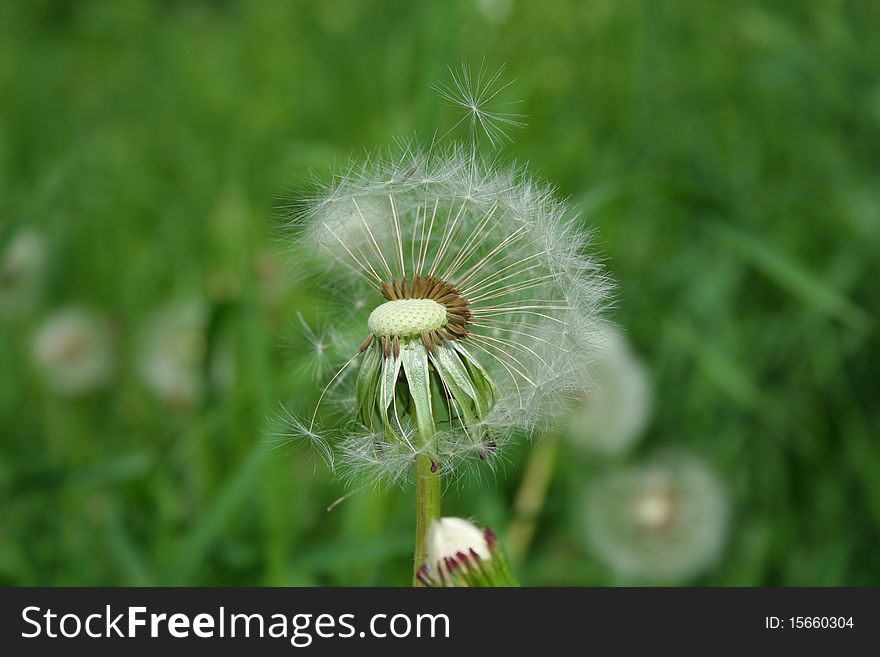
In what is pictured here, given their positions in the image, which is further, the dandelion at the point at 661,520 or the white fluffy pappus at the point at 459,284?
the dandelion at the point at 661,520

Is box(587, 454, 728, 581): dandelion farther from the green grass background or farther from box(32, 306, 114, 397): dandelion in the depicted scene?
box(32, 306, 114, 397): dandelion

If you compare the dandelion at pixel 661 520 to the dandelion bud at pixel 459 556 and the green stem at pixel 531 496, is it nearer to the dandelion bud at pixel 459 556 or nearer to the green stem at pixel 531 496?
the green stem at pixel 531 496

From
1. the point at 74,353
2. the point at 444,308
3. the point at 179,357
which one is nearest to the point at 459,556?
the point at 444,308

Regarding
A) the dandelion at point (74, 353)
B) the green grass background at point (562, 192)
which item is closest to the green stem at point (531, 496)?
the green grass background at point (562, 192)

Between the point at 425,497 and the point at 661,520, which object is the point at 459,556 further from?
the point at 661,520
